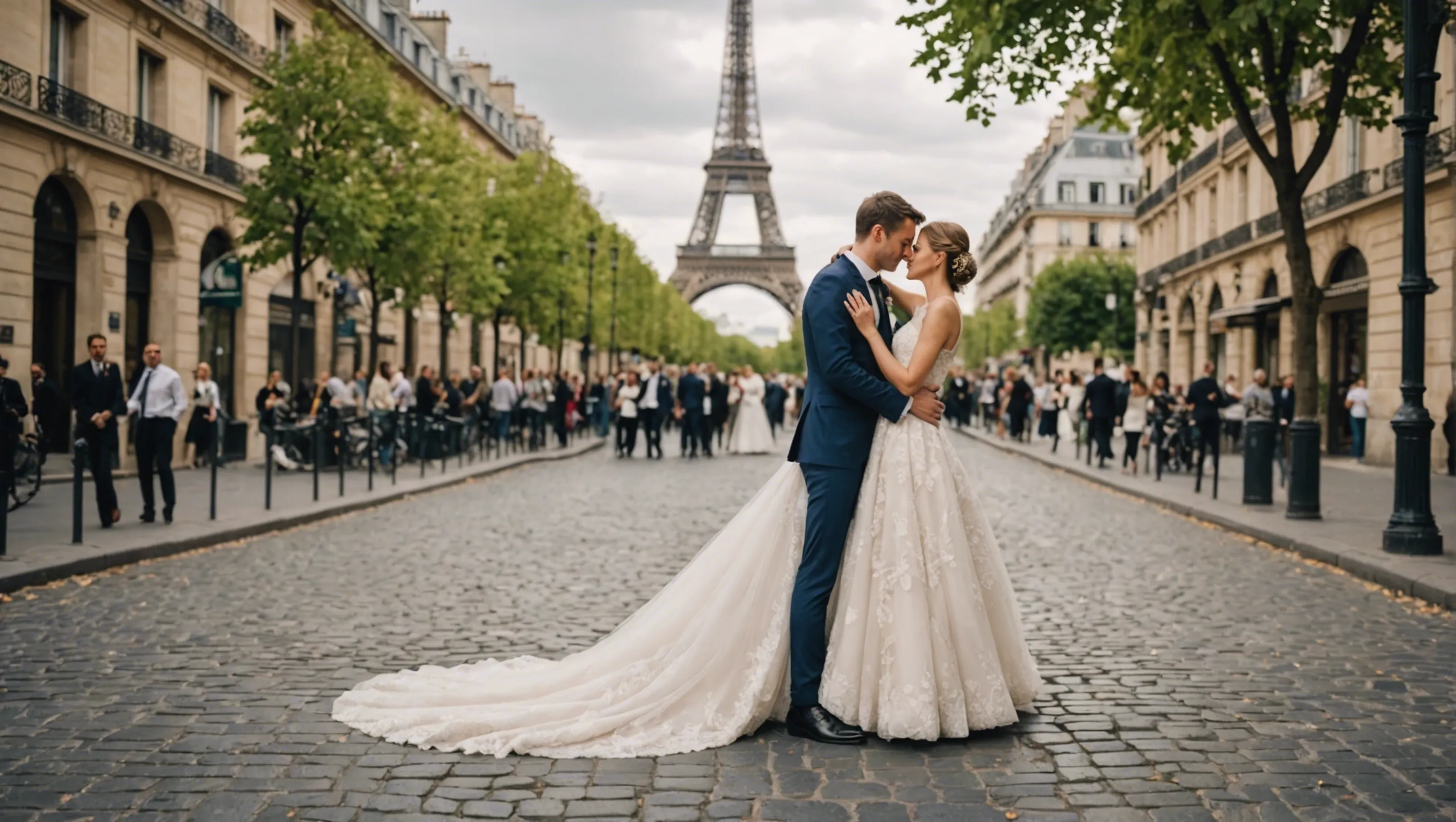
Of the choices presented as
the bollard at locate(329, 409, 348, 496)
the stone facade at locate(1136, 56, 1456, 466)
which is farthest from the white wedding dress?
the bollard at locate(329, 409, 348, 496)

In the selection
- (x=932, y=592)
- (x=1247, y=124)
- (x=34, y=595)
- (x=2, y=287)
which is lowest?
(x=34, y=595)

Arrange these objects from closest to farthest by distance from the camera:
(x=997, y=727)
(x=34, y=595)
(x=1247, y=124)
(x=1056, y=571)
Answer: (x=997, y=727), (x=34, y=595), (x=1056, y=571), (x=1247, y=124)

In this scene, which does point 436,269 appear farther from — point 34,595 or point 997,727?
point 997,727

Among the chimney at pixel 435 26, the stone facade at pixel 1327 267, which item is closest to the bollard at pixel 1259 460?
the stone facade at pixel 1327 267

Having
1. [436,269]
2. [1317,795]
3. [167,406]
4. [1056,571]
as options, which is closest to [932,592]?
[1317,795]

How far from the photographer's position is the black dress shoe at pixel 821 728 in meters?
4.67

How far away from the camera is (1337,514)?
45.4 feet

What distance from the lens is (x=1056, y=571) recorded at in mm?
9906

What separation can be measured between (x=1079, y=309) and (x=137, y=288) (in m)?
52.1

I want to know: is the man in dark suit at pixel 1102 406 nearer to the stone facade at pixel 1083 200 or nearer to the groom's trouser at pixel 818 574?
the groom's trouser at pixel 818 574

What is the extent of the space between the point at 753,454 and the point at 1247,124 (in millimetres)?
16728

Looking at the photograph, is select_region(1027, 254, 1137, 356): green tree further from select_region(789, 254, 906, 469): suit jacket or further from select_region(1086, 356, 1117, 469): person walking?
select_region(789, 254, 906, 469): suit jacket

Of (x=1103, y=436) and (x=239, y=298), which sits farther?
(x=1103, y=436)

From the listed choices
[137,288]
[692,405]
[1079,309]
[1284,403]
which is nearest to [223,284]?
[137,288]
